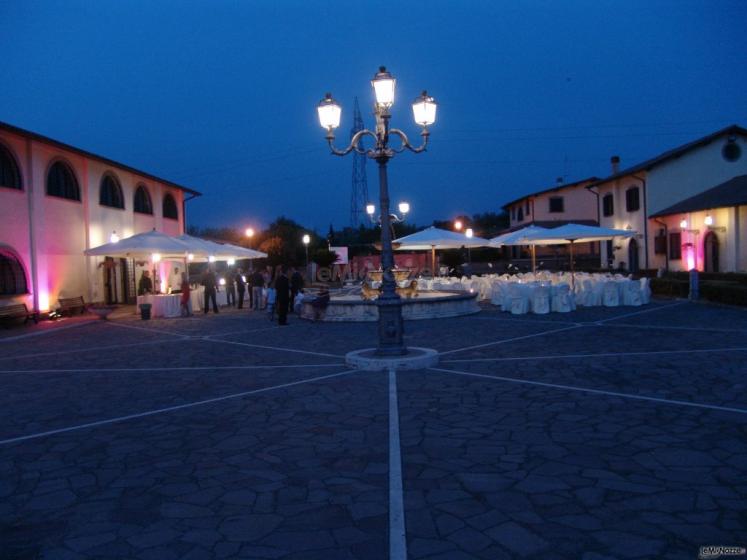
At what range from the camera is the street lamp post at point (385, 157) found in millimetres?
8688

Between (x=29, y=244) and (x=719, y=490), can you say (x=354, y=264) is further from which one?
(x=719, y=490)

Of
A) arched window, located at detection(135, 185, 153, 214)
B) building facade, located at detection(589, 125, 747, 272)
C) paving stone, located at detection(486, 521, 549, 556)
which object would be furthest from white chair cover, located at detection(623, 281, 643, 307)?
arched window, located at detection(135, 185, 153, 214)

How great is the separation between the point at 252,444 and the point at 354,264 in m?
35.6

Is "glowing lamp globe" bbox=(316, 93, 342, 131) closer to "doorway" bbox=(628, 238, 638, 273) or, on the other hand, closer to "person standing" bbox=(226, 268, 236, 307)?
"person standing" bbox=(226, 268, 236, 307)

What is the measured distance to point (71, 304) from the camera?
1966 centimetres

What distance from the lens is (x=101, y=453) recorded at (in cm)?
508

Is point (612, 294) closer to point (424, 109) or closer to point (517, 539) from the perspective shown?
point (424, 109)

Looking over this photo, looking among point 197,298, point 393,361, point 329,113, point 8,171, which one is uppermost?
point 8,171

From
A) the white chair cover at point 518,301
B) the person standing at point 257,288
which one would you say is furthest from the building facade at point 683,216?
the person standing at point 257,288

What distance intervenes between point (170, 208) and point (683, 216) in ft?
77.6

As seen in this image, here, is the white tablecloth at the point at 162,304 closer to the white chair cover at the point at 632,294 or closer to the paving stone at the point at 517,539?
the white chair cover at the point at 632,294

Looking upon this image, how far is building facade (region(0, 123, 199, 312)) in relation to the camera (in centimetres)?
1755

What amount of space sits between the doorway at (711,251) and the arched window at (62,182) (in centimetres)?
2403

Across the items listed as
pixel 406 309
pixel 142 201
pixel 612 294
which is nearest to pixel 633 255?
pixel 612 294
